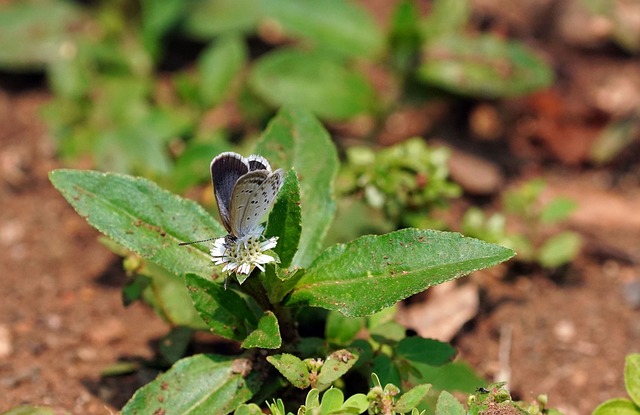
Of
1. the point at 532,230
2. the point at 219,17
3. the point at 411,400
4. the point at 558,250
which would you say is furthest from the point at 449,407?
the point at 219,17

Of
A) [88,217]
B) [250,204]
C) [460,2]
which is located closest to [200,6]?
[460,2]

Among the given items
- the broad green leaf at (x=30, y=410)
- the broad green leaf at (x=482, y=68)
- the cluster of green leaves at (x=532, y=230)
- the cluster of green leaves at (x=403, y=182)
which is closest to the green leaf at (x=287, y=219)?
the broad green leaf at (x=30, y=410)

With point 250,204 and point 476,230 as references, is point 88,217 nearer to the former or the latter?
point 250,204

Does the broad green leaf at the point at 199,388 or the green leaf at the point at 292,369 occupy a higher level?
the green leaf at the point at 292,369

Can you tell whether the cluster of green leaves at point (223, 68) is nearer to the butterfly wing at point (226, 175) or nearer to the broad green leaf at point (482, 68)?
the broad green leaf at point (482, 68)

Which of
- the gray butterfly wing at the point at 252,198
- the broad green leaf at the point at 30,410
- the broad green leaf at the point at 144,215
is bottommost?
the broad green leaf at the point at 30,410

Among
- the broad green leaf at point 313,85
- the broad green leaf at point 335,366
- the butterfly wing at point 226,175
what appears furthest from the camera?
the broad green leaf at point 313,85

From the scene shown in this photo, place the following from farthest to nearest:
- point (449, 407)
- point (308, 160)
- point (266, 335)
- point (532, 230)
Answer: point (532, 230) → point (308, 160) → point (266, 335) → point (449, 407)

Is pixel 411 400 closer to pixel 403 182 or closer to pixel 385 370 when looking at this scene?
pixel 385 370
